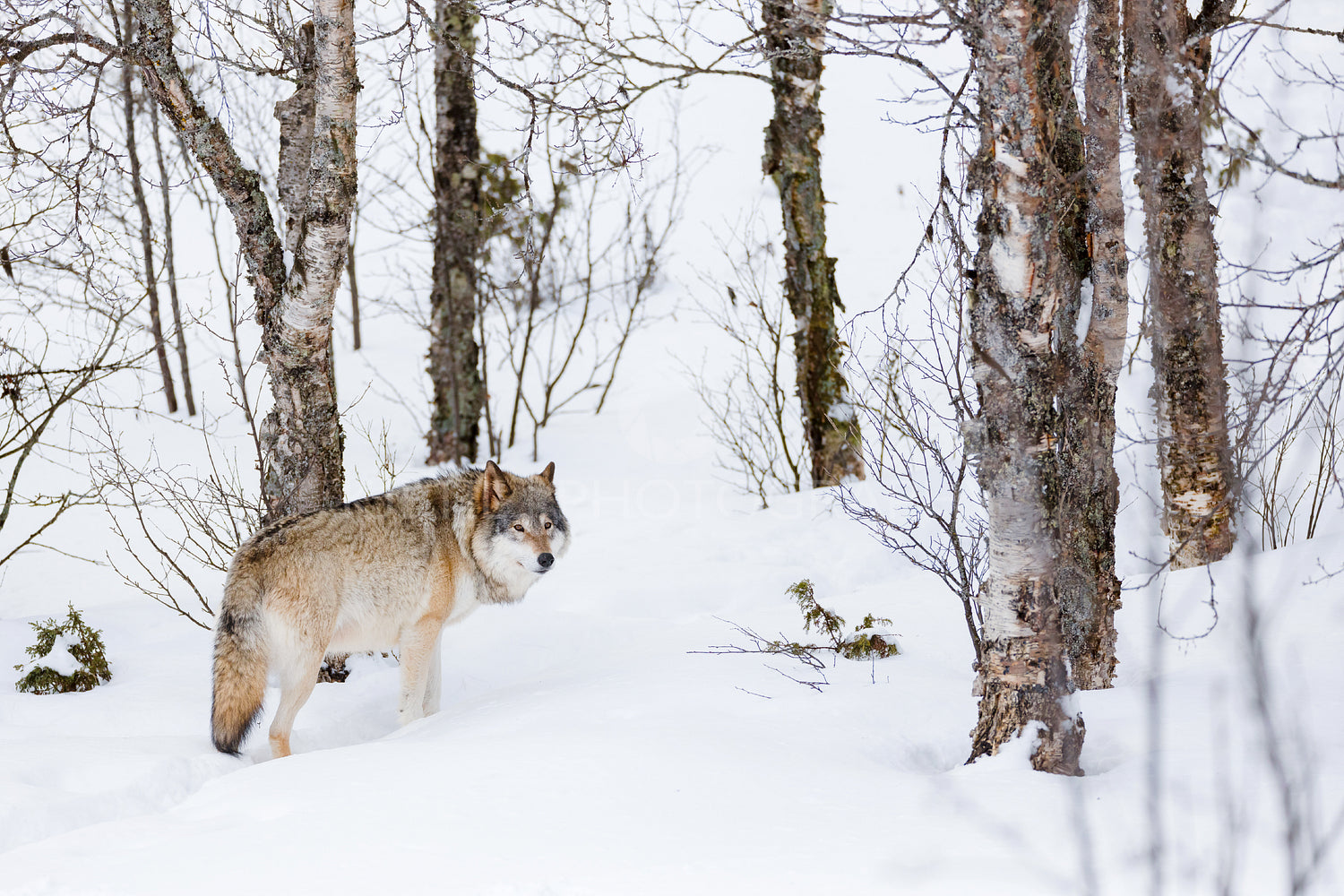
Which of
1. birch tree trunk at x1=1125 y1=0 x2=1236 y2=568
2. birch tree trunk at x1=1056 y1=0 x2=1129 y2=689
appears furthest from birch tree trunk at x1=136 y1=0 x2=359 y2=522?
birch tree trunk at x1=1125 y1=0 x2=1236 y2=568

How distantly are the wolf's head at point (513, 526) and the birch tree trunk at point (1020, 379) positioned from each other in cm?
265

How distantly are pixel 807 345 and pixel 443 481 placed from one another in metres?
4.78

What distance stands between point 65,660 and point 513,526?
272 cm

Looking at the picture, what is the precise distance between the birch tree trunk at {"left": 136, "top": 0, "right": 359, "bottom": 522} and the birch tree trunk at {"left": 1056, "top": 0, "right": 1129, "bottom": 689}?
12.3 feet

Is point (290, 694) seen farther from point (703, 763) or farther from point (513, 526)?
point (703, 763)

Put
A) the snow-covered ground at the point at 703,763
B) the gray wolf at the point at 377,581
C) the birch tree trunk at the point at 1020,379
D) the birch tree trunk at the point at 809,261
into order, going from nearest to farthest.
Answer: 1. the snow-covered ground at the point at 703,763
2. the birch tree trunk at the point at 1020,379
3. the gray wolf at the point at 377,581
4. the birch tree trunk at the point at 809,261

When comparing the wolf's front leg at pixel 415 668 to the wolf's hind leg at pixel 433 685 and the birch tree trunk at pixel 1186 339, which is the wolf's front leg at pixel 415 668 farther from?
the birch tree trunk at pixel 1186 339

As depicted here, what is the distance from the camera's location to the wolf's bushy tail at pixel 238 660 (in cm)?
476

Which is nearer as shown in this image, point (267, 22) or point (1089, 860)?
point (1089, 860)

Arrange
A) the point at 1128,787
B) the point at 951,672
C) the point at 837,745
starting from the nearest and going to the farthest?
the point at 1128,787
the point at 837,745
the point at 951,672

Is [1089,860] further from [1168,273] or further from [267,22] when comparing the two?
[267,22]

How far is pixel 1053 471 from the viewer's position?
3.74 metres

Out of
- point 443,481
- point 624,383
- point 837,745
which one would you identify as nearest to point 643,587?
point 443,481

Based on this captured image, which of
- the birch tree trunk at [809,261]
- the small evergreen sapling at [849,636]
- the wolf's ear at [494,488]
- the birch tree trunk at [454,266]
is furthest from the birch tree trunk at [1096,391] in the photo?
the birch tree trunk at [454,266]
